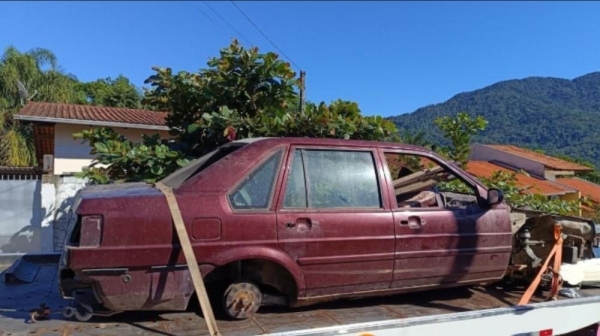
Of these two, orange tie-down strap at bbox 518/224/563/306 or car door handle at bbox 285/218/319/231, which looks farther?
orange tie-down strap at bbox 518/224/563/306

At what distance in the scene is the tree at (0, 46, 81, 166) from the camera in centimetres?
1988

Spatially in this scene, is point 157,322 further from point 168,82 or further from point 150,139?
point 168,82

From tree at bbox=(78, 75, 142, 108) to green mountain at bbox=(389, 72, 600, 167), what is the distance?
16.6 m

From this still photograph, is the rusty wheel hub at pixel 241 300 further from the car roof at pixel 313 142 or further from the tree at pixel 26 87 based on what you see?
the tree at pixel 26 87

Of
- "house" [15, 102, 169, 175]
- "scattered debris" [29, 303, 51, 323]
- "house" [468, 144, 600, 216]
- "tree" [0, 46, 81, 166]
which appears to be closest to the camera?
"scattered debris" [29, 303, 51, 323]

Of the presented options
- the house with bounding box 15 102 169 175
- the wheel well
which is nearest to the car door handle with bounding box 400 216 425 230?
the wheel well

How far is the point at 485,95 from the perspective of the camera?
49594mm

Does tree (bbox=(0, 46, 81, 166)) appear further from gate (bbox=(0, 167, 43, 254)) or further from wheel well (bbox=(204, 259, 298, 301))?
wheel well (bbox=(204, 259, 298, 301))

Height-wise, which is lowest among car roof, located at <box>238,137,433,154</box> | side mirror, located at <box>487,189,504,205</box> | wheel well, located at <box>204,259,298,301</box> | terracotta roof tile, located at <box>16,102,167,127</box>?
wheel well, located at <box>204,259,298,301</box>

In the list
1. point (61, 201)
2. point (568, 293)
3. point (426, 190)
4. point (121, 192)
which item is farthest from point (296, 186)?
point (61, 201)

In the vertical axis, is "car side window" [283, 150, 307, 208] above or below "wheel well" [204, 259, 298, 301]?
above

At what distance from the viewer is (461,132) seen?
8820mm

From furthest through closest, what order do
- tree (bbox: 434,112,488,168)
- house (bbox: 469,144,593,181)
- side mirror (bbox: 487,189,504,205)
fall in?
house (bbox: 469,144,593,181), tree (bbox: 434,112,488,168), side mirror (bbox: 487,189,504,205)

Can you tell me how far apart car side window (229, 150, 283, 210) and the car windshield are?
0.31 m
